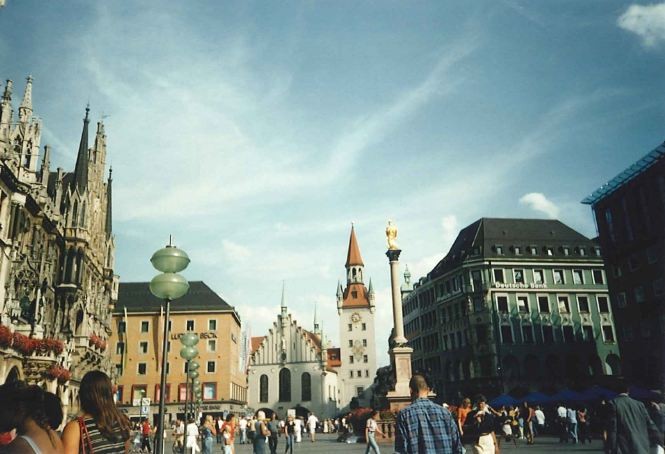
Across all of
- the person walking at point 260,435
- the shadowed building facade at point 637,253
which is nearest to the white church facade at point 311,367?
the shadowed building facade at point 637,253

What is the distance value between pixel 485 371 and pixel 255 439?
42972 mm

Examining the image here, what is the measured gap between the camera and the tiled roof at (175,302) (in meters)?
67.9

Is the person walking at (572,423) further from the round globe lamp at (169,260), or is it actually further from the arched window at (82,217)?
the arched window at (82,217)

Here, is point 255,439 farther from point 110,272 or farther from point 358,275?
point 358,275

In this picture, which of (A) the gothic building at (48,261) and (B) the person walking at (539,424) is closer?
(A) the gothic building at (48,261)

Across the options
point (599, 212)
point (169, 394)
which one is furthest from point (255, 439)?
point (169, 394)

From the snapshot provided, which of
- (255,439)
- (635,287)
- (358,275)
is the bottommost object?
(255,439)

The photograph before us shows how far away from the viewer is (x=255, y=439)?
14.3m

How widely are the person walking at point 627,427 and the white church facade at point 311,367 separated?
80952 mm

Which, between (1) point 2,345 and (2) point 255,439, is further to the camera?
(1) point 2,345

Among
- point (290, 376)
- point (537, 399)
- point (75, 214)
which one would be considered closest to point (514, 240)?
point (537, 399)

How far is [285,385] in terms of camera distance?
8612 centimetres

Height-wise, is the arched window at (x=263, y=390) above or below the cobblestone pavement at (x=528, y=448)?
above

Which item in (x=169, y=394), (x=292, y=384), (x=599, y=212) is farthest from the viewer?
(x=292, y=384)
